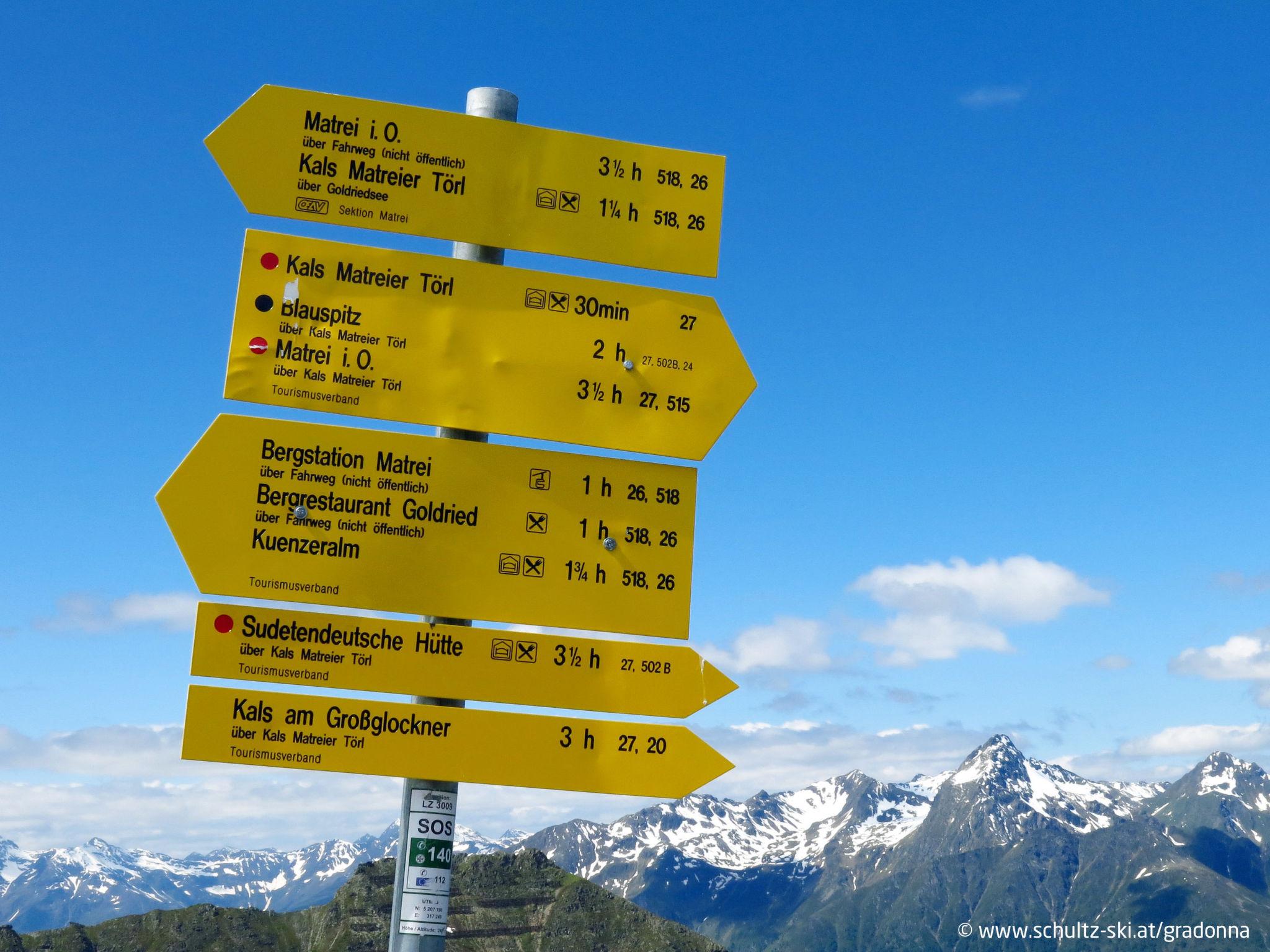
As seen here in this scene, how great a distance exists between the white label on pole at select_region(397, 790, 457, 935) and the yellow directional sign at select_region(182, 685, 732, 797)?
25cm

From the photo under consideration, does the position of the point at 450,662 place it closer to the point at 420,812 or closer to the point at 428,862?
the point at 420,812

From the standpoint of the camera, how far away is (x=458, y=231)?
9.66m

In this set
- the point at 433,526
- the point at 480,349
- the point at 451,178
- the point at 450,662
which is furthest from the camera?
the point at 451,178

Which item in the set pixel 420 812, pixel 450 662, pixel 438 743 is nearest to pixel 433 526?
pixel 450 662

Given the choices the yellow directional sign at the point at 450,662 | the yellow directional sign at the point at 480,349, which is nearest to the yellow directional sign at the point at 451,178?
the yellow directional sign at the point at 480,349

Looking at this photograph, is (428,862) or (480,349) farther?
(480,349)

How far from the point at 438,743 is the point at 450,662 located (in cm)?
62

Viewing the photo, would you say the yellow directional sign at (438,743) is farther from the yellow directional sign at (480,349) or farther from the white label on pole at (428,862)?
the yellow directional sign at (480,349)

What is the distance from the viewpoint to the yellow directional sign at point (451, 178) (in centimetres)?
955

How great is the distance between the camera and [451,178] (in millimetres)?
9703

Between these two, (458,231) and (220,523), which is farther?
(458,231)

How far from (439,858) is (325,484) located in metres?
3.01

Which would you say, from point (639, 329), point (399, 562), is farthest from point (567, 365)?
point (399, 562)

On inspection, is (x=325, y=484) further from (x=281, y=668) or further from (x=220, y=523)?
(x=281, y=668)
